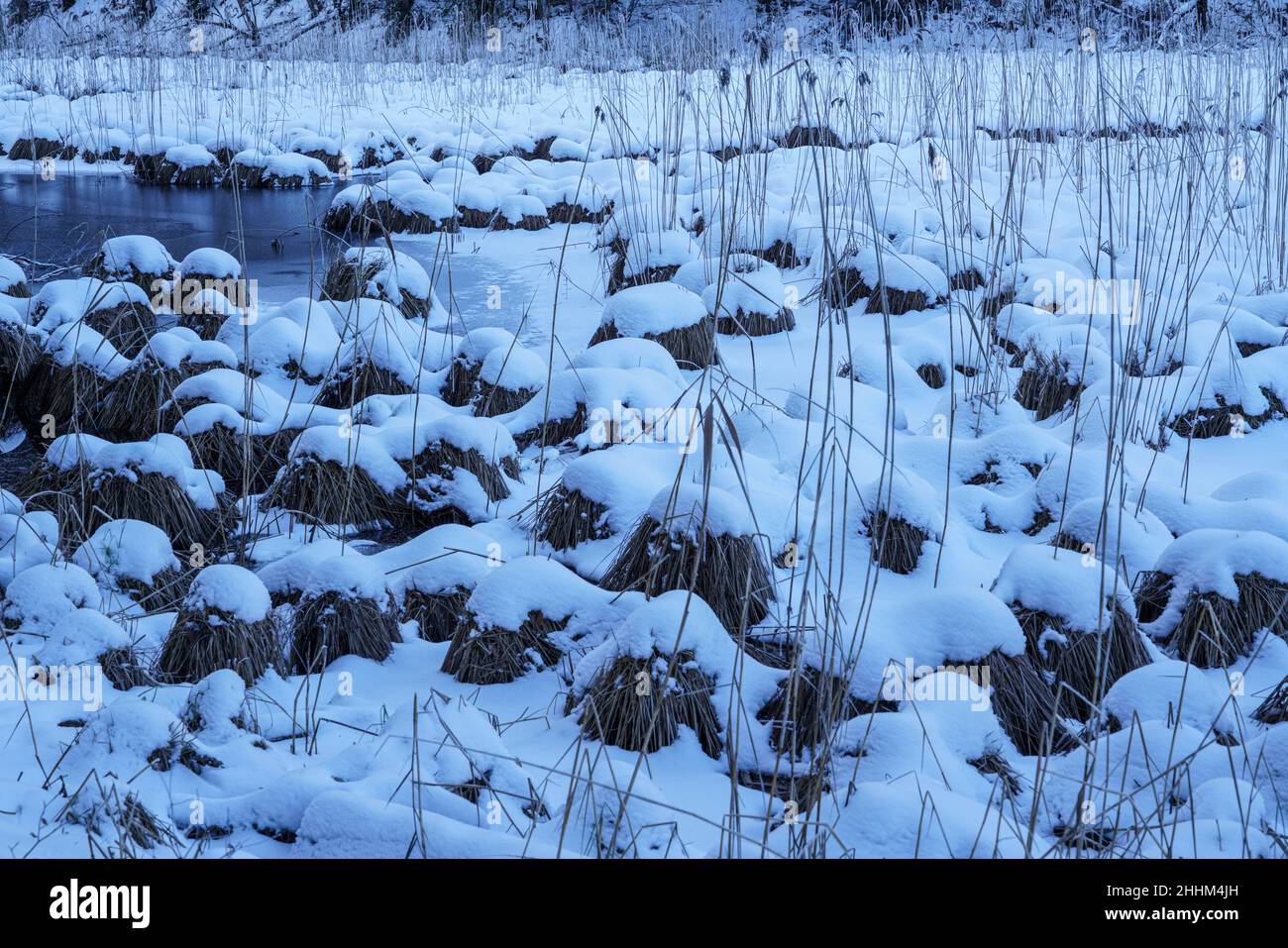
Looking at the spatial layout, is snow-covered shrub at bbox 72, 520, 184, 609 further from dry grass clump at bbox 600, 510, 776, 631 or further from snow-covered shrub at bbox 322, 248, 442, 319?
snow-covered shrub at bbox 322, 248, 442, 319

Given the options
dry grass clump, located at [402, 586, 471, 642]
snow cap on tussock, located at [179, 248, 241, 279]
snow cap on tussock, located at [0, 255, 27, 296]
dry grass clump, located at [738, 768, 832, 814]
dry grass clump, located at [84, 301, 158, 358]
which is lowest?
dry grass clump, located at [738, 768, 832, 814]

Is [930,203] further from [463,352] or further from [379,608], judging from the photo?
[379,608]

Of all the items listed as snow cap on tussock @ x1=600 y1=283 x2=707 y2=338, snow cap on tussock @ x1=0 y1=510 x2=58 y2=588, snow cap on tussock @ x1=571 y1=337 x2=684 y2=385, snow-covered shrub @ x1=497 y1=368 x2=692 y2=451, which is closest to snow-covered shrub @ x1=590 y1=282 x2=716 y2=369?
snow cap on tussock @ x1=600 y1=283 x2=707 y2=338

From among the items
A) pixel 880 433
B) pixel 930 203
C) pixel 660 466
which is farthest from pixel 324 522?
pixel 930 203

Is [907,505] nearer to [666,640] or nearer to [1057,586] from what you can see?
[1057,586]

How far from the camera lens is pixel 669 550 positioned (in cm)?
278

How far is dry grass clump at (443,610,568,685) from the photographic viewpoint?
2.59 meters

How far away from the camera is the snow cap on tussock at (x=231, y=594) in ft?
8.41

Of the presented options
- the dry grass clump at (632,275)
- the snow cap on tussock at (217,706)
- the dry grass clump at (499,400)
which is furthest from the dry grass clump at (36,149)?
the snow cap on tussock at (217,706)

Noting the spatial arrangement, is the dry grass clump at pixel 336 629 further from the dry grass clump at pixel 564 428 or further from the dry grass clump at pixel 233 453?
the dry grass clump at pixel 564 428

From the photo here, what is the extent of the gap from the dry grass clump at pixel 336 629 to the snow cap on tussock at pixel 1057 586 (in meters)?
1.40

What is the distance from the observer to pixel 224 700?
7.45ft
